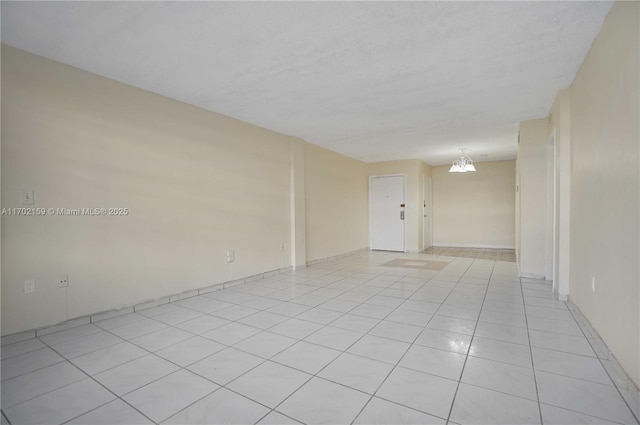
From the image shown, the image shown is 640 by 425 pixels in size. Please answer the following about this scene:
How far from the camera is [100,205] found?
3.07 meters

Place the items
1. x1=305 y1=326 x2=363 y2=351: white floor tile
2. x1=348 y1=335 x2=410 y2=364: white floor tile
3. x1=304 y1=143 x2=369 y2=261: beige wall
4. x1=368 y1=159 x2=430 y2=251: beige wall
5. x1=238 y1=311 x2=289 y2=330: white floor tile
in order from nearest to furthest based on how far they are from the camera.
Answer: x1=348 y1=335 x2=410 y2=364: white floor tile < x1=305 y1=326 x2=363 y2=351: white floor tile < x1=238 y1=311 x2=289 y2=330: white floor tile < x1=304 y1=143 x2=369 y2=261: beige wall < x1=368 y1=159 x2=430 y2=251: beige wall

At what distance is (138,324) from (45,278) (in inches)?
34.7

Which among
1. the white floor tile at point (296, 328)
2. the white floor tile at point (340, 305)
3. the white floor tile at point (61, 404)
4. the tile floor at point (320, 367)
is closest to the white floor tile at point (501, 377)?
the tile floor at point (320, 367)

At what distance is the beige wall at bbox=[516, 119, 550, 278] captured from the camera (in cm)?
466

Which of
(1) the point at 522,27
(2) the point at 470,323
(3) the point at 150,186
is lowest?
(2) the point at 470,323

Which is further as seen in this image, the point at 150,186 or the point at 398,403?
the point at 150,186

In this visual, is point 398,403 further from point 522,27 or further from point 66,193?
point 66,193

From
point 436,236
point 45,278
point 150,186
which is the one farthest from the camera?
point 436,236

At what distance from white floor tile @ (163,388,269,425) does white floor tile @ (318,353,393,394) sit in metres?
0.51

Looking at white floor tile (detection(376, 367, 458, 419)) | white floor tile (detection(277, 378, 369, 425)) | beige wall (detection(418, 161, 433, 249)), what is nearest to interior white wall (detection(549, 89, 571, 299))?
white floor tile (detection(376, 367, 458, 419))

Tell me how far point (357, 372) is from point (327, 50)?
2.55 meters

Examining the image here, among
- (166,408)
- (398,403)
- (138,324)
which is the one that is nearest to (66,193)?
(138,324)

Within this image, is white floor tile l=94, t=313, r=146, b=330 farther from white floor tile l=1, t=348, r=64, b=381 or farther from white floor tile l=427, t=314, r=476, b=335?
white floor tile l=427, t=314, r=476, b=335

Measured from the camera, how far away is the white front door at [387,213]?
8.18 metres
